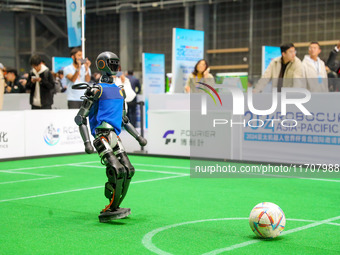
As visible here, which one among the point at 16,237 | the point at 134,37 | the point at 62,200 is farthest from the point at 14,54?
the point at 16,237

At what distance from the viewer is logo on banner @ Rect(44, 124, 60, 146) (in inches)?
492

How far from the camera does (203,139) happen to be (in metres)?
11.8

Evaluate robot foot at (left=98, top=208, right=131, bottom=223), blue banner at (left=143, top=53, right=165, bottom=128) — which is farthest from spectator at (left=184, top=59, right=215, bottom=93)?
robot foot at (left=98, top=208, right=131, bottom=223)

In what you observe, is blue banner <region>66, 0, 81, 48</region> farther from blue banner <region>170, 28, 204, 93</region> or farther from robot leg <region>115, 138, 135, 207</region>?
robot leg <region>115, 138, 135, 207</region>

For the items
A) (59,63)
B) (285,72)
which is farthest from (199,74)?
(59,63)

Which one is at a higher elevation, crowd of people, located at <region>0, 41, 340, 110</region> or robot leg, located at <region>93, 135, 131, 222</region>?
crowd of people, located at <region>0, 41, 340, 110</region>

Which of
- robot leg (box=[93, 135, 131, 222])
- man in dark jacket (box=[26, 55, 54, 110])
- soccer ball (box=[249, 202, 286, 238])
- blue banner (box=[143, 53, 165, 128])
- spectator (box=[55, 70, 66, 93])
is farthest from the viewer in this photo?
blue banner (box=[143, 53, 165, 128])

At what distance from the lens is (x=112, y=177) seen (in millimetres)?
6000

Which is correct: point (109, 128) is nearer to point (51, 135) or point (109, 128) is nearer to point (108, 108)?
point (108, 108)

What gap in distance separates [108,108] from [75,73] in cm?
659

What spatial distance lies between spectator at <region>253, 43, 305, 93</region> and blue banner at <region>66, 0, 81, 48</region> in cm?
486

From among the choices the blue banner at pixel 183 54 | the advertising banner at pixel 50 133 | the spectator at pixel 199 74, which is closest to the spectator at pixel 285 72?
the spectator at pixel 199 74

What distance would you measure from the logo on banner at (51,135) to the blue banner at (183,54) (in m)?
3.30

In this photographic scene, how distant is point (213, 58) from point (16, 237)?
22933mm
